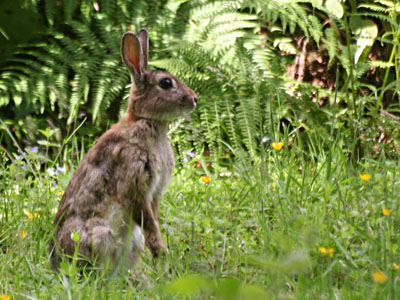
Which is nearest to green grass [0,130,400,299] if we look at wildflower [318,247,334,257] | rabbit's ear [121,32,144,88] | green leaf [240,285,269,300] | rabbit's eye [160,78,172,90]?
wildflower [318,247,334,257]

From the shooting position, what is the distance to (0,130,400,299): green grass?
2330mm

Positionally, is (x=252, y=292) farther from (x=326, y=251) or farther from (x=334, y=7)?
(x=334, y=7)

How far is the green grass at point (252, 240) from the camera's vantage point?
2.33m

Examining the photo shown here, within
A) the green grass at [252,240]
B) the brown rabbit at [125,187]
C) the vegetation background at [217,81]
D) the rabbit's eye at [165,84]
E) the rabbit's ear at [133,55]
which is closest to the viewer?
the green grass at [252,240]

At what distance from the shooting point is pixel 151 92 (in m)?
3.80

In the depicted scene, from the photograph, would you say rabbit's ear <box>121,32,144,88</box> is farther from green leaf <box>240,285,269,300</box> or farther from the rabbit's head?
green leaf <box>240,285,269,300</box>

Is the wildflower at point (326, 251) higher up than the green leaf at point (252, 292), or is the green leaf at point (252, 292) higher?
the green leaf at point (252, 292)

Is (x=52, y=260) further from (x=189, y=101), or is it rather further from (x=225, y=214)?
(x=189, y=101)

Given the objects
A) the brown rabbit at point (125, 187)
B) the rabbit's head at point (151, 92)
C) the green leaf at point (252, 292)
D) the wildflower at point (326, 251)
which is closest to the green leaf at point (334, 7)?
the rabbit's head at point (151, 92)

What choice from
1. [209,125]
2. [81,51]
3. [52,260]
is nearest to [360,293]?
[52,260]

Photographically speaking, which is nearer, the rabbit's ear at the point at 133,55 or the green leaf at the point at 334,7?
the rabbit's ear at the point at 133,55

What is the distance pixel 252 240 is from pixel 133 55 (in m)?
1.44

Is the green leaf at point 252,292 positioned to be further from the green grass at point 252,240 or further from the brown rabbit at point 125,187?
the brown rabbit at point 125,187

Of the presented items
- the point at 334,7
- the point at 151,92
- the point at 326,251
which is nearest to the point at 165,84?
the point at 151,92
